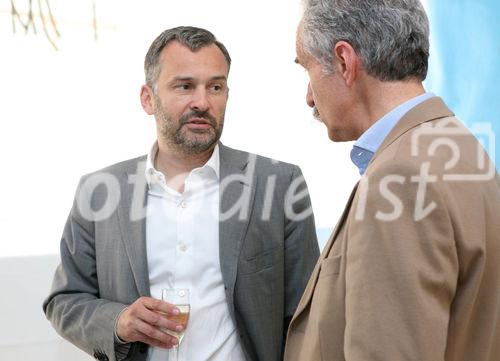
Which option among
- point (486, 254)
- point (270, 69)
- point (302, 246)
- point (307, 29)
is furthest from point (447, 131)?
point (270, 69)

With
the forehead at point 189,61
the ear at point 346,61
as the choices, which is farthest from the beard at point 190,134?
the ear at point 346,61

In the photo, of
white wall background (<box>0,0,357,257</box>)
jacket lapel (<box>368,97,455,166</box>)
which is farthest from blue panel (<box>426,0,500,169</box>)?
jacket lapel (<box>368,97,455,166</box>)

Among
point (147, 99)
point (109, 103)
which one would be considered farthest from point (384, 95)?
point (109, 103)

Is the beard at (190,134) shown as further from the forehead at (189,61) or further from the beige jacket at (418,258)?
the beige jacket at (418,258)

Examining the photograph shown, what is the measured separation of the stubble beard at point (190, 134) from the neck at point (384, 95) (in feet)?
2.35

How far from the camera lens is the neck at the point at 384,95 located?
1.19m

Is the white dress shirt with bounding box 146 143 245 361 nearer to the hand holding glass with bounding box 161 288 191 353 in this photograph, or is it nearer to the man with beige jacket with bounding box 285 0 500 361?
the hand holding glass with bounding box 161 288 191 353

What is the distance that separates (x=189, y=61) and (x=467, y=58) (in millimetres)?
1446

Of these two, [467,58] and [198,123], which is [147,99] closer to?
[198,123]

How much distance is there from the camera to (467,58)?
286 centimetres

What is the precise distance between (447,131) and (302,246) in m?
0.78

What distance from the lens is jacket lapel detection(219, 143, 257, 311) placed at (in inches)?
68.9

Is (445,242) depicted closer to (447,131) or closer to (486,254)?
(486,254)

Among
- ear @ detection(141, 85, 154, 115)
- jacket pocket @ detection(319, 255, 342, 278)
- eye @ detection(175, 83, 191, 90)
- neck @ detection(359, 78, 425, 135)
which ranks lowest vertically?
jacket pocket @ detection(319, 255, 342, 278)
